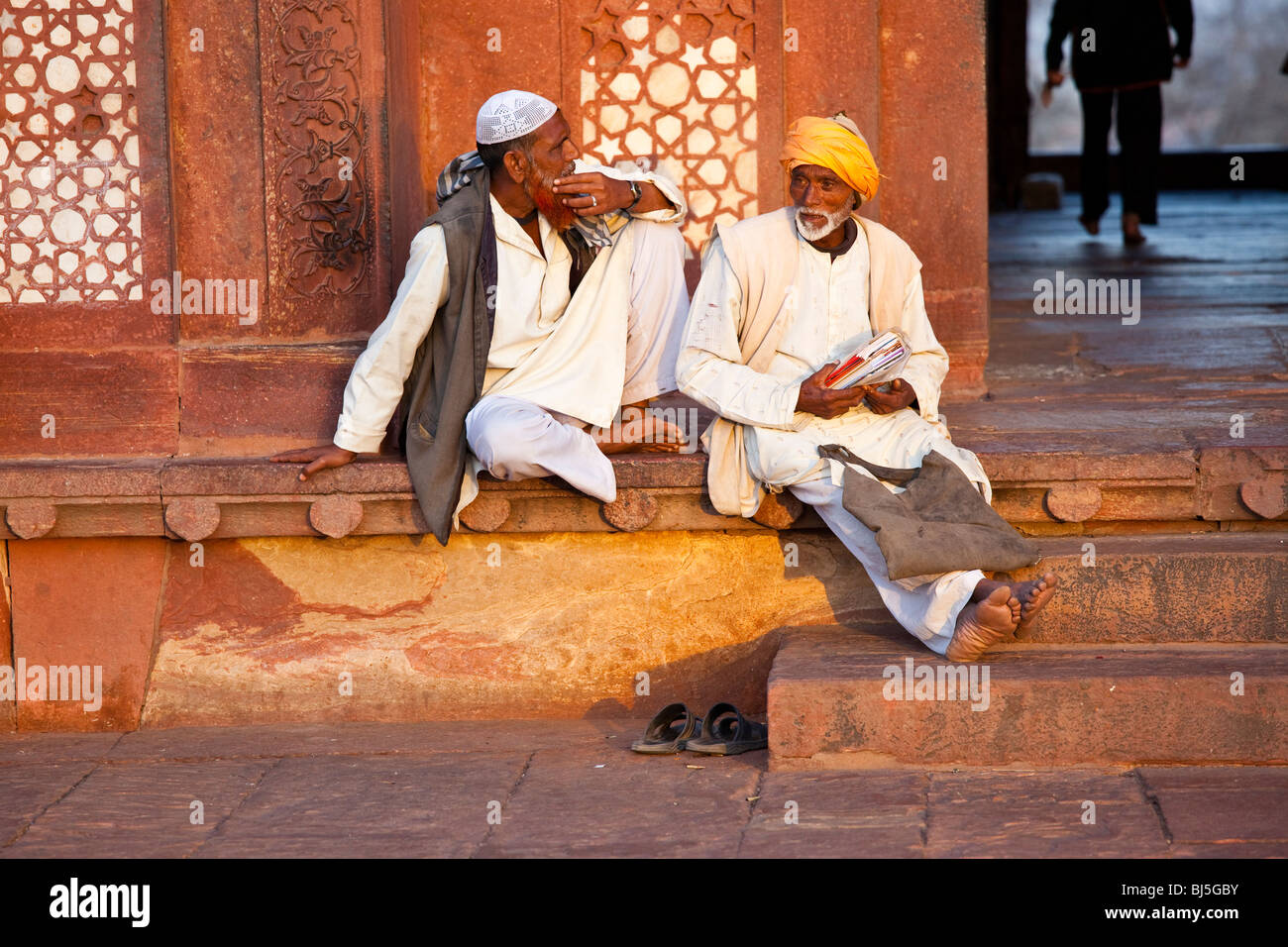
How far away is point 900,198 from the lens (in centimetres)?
538

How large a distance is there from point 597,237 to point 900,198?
1.25 metres

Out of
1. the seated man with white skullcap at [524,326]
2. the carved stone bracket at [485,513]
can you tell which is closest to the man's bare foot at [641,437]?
the seated man with white skullcap at [524,326]

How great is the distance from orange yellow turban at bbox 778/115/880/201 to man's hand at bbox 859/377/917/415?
552 mm

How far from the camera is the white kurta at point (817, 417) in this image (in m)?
4.25

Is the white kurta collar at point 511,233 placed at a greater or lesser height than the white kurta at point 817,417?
greater

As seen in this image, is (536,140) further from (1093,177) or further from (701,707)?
(1093,177)

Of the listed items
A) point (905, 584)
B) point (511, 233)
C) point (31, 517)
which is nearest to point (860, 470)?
point (905, 584)

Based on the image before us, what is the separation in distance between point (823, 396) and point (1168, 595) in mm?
1038

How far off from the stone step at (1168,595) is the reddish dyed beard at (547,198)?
5.30ft

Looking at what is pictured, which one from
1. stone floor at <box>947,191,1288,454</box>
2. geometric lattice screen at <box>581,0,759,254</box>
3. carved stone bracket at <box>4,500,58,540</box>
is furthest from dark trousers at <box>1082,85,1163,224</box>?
carved stone bracket at <box>4,500,58,540</box>

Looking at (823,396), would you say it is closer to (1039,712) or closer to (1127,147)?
(1039,712)

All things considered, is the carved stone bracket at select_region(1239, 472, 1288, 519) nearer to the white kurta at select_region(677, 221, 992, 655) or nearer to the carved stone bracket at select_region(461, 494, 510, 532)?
the white kurta at select_region(677, 221, 992, 655)

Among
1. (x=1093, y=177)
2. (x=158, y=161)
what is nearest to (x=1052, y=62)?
(x=1093, y=177)

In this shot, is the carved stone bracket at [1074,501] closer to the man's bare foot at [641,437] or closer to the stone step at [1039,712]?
the stone step at [1039,712]
